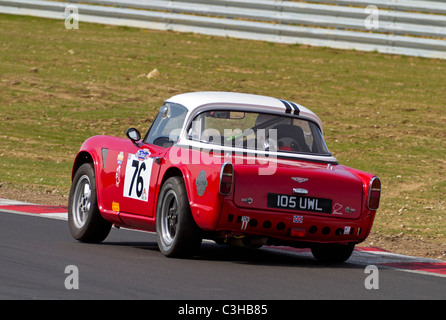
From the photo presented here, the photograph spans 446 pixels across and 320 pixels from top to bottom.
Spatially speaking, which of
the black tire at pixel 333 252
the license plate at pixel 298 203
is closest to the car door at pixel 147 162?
the license plate at pixel 298 203

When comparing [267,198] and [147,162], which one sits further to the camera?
[147,162]

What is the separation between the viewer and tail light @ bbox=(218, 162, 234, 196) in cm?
852

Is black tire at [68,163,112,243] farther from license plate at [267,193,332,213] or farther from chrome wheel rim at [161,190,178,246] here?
license plate at [267,193,332,213]

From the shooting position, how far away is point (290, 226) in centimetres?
876

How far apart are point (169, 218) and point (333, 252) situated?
5.55 feet

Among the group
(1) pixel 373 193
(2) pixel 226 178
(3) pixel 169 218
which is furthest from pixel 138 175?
(1) pixel 373 193

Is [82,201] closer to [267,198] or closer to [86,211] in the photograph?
[86,211]

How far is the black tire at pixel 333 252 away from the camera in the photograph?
9.62m

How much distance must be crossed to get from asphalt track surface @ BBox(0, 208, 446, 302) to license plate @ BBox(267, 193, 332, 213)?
0.55 m

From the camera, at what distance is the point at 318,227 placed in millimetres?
8852

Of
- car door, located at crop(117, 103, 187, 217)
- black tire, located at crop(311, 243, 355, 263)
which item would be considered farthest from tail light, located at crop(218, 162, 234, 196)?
black tire, located at crop(311, 243, 355, 263)
